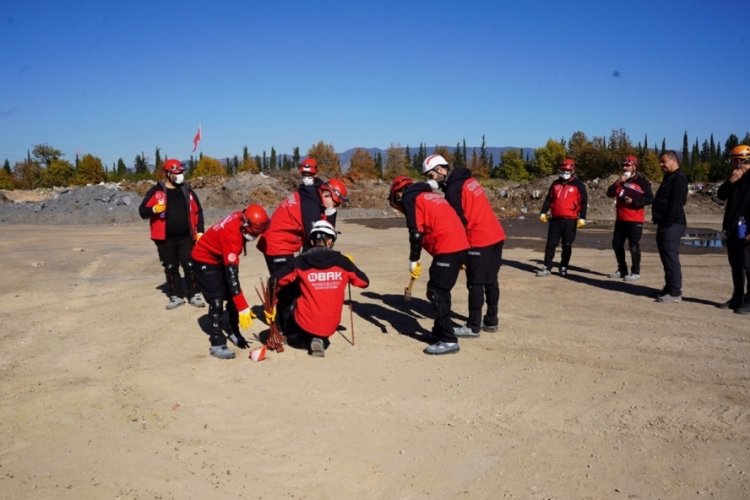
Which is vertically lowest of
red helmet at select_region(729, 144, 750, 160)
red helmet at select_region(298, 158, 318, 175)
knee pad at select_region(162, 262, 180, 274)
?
knee pad at select_region(162, 262, 180, 274)

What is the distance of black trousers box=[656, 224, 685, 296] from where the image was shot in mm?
9406

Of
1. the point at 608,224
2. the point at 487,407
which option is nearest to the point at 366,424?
the point at 487,407

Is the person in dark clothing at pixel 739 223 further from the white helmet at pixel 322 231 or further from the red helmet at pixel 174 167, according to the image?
the red helmet at pixel 174 167

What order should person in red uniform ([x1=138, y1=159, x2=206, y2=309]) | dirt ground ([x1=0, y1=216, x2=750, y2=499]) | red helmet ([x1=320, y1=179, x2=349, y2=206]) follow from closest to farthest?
dirt ground ([x1=0, y1=216, x2=750, y2=499]) → red helmet ([x1=320, y1=179, x2=349, y2=206]) → person in red uniform ([x1=138, y1=159, x2=206, y2=309])

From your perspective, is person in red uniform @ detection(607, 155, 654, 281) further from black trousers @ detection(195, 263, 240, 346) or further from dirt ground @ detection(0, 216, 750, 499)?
black trousers @ detection(195, 263, 240, 346)

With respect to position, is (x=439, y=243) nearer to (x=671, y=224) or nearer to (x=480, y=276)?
(x=480, y=276)

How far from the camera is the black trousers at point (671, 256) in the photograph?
9406 mm

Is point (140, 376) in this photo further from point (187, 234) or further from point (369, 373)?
point (187, 234)

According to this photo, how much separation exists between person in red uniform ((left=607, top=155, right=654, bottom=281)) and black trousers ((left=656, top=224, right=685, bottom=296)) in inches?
58.8

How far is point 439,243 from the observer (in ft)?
22.6

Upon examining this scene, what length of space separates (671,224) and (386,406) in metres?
6.45

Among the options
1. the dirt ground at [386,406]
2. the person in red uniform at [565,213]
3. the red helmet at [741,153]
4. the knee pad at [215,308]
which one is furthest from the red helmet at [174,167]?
the red helmet at [741,153]

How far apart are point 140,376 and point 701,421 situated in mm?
A: 5316

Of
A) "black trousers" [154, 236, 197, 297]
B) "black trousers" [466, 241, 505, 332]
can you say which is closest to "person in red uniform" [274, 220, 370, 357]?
"black trousers" [466, 241, 505, 332]
